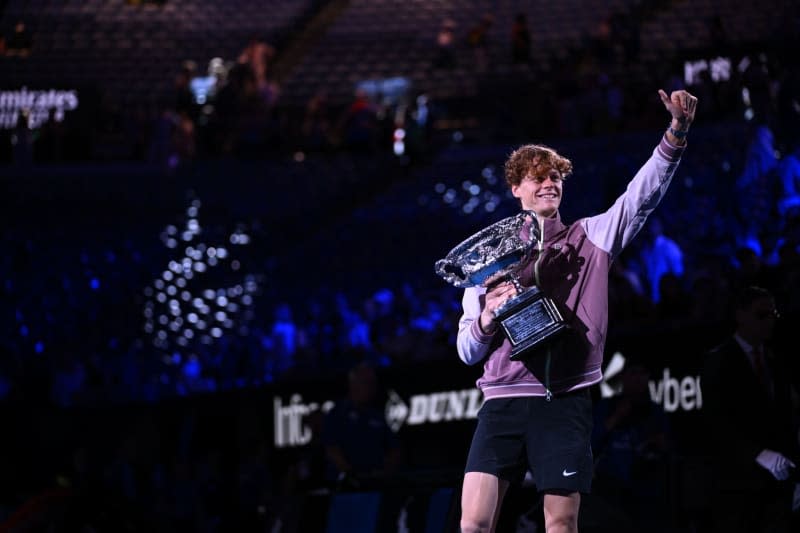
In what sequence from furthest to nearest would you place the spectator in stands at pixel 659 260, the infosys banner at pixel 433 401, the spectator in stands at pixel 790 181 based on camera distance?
the spectator in stands at pixel 659 260 < the spectator in stands at pixel 790 181 < the infosys banner at pixel 433 401

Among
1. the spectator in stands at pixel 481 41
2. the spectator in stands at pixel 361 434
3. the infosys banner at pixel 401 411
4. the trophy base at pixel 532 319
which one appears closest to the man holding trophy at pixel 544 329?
the trophy base at pixel 532 319

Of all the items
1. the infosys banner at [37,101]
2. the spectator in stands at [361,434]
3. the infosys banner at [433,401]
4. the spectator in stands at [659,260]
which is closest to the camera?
the spectator in stands at [361,434]

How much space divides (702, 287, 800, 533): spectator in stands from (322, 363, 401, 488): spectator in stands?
103 inches

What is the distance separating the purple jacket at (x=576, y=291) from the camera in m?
4.33

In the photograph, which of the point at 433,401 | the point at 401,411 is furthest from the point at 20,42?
the point at 433,401

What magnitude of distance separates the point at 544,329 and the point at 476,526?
73 centimetres

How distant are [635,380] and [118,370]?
908 centimetres

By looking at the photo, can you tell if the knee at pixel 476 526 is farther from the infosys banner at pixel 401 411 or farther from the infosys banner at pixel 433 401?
the infosys banner at pixel 401 411

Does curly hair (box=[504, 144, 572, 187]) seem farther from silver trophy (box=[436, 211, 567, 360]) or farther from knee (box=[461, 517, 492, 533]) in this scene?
knee (box=[461, 517, 492, 533])

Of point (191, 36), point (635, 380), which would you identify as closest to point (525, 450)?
point (635, 380)

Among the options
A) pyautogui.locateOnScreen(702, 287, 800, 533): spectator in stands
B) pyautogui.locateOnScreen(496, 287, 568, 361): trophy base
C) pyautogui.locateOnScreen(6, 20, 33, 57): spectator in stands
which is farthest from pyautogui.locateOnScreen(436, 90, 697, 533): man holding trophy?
pyautogui.locateOnScreen(6, 20, 33, 57): spectator in stands

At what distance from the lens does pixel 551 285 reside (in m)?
4.42

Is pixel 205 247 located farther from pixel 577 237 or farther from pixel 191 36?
pixel 577 237

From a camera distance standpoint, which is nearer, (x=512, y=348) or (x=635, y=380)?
(x=512, y=348)
